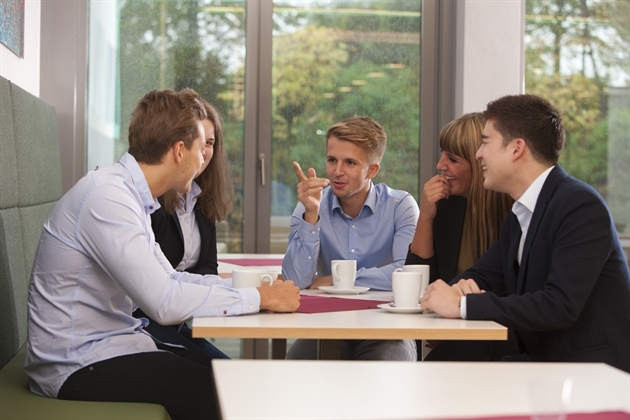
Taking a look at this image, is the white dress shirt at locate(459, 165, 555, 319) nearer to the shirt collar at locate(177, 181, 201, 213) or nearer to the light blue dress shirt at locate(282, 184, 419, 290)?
the light blue dress shirt at locate(282, 184, 419, 290)

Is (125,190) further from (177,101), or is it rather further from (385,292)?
(385,292)

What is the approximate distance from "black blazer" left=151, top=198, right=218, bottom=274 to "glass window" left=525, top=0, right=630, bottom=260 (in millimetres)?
2652

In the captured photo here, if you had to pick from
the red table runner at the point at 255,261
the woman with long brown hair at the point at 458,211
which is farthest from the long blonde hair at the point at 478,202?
the red table runner at the point at 255,261

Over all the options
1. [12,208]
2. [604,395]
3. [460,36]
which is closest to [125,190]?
[12,208]

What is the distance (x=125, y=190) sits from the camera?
1.96 meters

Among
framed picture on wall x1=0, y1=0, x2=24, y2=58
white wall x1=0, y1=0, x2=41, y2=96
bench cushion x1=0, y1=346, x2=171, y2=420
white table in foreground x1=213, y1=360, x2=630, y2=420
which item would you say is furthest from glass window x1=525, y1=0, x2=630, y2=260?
white table in foreground x1=213, y1=360, x2=630, y2=420

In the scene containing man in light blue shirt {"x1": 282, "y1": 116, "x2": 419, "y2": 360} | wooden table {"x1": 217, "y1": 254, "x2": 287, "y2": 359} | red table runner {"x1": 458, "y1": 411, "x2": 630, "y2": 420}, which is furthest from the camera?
wooden table {"x1": 217, "y1": 254, "x2": 287, "y2": 359}

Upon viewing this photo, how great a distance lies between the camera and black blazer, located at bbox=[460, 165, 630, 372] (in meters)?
1.92

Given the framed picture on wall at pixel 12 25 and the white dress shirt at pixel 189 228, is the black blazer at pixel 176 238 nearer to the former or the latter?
the white dress shirt at pixel 189 228

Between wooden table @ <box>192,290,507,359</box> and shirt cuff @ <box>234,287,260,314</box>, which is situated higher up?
shirt cuff @ <box>234,287,260,314</box>

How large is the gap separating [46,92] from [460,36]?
2344 millimetres

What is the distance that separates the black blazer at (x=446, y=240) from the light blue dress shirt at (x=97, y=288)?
3.03ft

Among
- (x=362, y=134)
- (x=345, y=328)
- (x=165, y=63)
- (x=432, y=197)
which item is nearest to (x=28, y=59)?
(x=165, y=63)

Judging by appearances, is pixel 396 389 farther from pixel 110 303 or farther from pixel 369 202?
pixel 369 202
